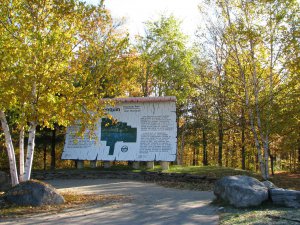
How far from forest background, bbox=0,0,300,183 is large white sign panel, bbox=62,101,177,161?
4.59 feet

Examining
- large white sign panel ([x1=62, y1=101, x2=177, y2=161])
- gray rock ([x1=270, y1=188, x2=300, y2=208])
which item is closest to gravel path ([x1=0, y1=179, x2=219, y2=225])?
gray rock ([x1=270, y1=188, x2=300, y2=208])

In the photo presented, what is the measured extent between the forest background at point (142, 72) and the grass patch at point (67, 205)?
1792mm

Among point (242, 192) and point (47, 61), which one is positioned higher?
point (47, 61)

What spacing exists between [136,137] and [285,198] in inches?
423

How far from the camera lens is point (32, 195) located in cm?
1022

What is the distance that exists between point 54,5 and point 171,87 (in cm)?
1641

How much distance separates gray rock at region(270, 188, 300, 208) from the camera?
9.12 metres

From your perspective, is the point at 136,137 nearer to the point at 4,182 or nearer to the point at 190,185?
the point at 190,185

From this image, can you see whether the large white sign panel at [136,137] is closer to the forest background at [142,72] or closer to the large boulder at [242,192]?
the forest background at [142,72]

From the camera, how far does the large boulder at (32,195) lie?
10148 mm

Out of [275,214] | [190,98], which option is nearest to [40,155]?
[190,98]

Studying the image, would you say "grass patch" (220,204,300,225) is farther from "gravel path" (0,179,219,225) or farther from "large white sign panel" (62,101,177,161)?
"large white sign panel" (62,101,177,161)

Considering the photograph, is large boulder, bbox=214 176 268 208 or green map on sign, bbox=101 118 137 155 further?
green map on sign, bbox=101 118 137 155

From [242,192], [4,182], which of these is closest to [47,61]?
[4,182]
